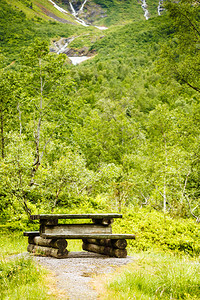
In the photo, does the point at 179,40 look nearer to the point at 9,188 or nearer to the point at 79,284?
the point at 9,188

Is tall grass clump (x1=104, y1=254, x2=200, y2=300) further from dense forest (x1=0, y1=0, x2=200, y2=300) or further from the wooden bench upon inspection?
the wooden bench

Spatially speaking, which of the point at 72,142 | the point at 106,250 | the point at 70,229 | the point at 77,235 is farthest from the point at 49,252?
the point at 72,142

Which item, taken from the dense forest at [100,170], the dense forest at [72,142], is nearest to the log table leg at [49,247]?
the dense forest at [100,170]

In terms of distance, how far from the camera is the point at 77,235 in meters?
6.86

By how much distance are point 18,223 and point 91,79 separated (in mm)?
81870

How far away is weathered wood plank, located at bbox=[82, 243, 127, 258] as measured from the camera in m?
6.91

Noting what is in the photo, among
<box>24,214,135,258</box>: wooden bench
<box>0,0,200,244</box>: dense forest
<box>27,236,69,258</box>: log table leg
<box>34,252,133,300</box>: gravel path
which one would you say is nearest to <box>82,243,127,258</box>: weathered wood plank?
<box>24,214,135,258</box>: wooden bench

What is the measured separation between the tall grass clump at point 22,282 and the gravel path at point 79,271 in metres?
0.34

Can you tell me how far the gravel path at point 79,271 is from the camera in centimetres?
412

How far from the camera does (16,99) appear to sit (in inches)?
605

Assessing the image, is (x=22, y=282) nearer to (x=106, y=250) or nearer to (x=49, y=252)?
(x=49, y=252)

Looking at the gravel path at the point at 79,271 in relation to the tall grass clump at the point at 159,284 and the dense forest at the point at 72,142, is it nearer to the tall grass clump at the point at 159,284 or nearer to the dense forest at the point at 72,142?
the tall grass clump at the point at 159,284

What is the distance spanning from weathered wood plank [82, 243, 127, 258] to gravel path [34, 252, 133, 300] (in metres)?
0.18

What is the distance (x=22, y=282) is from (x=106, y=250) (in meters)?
3.45
